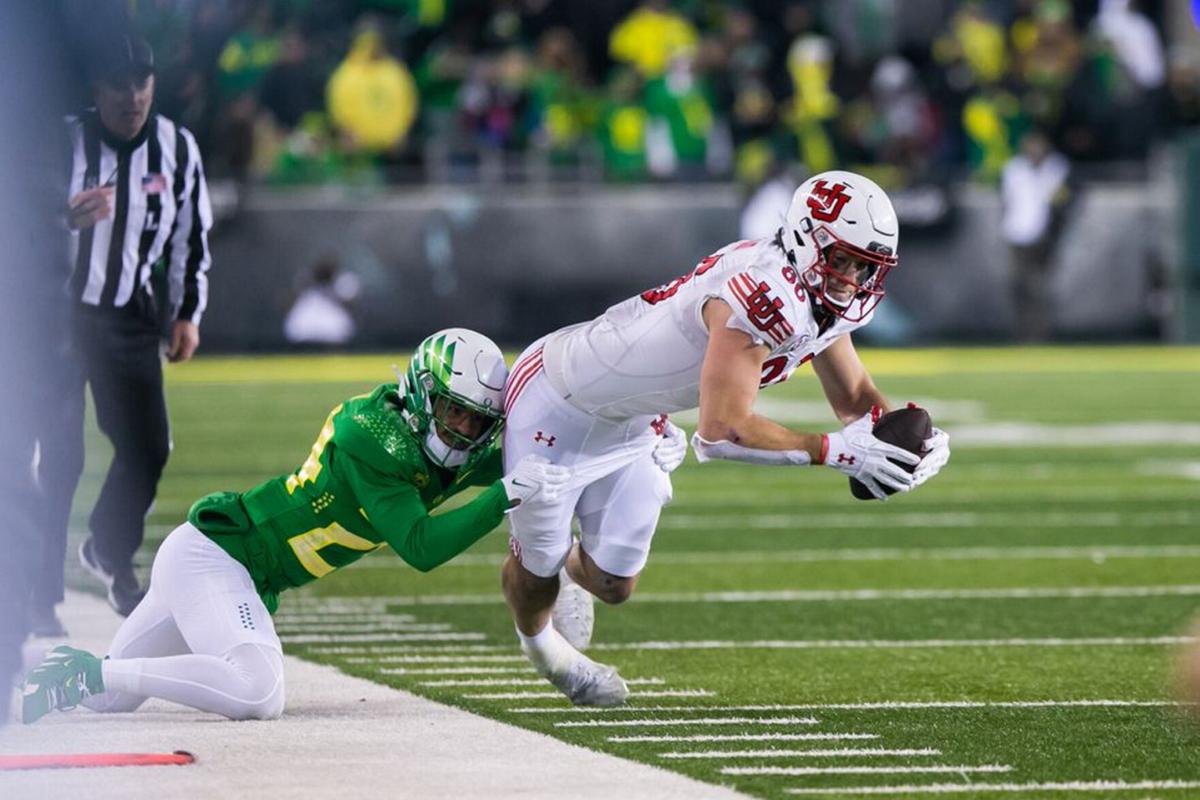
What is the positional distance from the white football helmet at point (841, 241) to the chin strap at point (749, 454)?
16.3 inches

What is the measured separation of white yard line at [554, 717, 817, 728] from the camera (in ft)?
17.7

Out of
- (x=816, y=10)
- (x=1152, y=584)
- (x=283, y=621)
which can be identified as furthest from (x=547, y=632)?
(x=816, y=10)

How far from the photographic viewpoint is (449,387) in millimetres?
5449

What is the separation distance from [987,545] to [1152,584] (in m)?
1.27

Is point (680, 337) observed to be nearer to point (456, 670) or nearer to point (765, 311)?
point (765, 311)

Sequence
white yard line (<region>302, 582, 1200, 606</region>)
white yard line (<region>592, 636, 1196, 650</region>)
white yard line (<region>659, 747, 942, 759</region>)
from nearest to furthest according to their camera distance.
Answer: white yard line (<region>659, 747, 942, 759</region>)
white yard line (<region>592, 636, 1196, 650</region>)
white yard line (<region>302, 582, 1200, 606</region>)

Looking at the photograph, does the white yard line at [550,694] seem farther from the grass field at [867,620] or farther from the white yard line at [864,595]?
the white yard line at [864,595]

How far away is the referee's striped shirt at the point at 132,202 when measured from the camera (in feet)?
23.4

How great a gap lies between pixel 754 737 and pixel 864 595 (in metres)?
2.92

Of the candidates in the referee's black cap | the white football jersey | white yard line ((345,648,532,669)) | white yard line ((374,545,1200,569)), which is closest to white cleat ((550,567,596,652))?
white yard line ((345,648,532,669))

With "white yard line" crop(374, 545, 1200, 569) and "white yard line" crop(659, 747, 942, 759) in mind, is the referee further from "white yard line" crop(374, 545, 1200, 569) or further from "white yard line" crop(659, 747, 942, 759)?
"white yard line" crop(659, 747, 942, 759)

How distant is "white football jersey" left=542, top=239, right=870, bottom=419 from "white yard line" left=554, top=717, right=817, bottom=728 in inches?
30.3

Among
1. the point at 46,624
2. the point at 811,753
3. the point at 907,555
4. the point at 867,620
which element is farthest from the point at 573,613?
the point at 907,555

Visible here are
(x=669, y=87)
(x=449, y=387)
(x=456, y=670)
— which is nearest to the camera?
(x=449, y=387)
